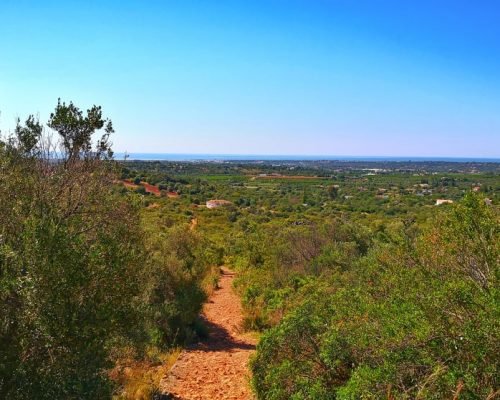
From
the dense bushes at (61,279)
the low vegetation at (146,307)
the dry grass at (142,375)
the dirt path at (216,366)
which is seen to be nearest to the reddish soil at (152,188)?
the dirt path at (216,366)

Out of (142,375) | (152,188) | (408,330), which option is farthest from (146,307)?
(152,188)

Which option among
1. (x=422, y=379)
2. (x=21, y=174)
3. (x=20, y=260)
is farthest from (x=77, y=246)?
(x=422, y=379)

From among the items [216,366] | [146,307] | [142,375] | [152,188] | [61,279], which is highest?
[61,279]

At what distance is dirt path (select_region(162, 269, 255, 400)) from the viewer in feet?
36.6

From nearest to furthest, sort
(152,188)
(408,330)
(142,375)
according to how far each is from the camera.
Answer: (408,330) < (142,375) < (152,188)

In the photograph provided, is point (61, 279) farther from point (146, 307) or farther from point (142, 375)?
point (142, 375)

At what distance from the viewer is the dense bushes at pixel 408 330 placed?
5.86 m

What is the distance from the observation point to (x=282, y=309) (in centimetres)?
1434

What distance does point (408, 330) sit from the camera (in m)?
6.64

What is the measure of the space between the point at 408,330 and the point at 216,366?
26.8 ft

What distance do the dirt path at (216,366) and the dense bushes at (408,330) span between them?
2.43 metres

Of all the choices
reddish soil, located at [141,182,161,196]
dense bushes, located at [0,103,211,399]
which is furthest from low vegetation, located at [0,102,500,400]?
reddish soil, located at [141,182,161,196]

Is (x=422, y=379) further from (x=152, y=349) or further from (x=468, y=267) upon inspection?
(x=152, y=349)

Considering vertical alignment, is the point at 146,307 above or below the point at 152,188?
above
